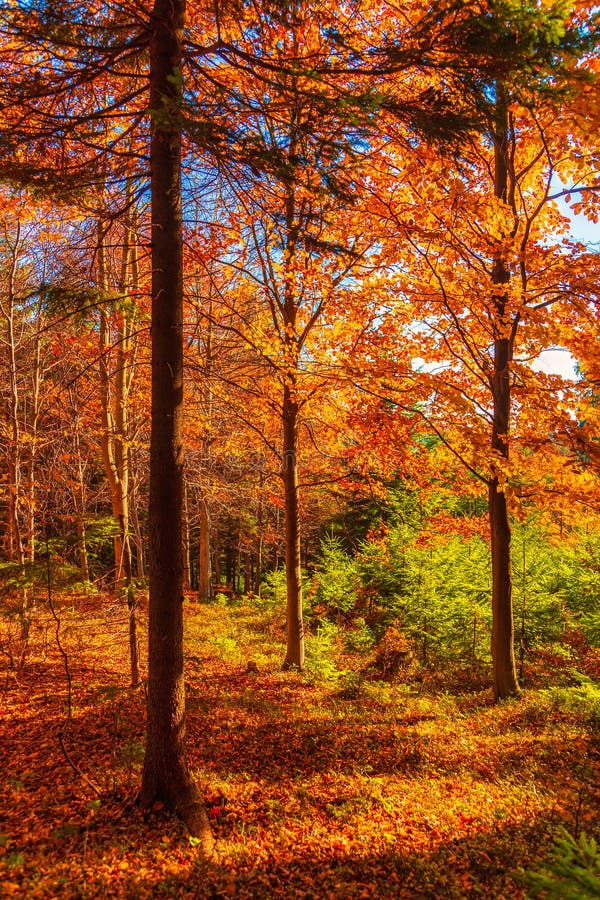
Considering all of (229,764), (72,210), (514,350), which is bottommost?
(229,764)

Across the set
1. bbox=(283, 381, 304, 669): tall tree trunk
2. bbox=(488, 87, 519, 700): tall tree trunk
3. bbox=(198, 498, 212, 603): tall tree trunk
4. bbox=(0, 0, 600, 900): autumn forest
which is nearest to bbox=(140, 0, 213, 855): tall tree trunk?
bbox=(0, 0, 600, 900): autumn forest

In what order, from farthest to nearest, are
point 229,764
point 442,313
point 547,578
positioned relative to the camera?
1. point 547,578
2. point 442,313
3. point 229,764

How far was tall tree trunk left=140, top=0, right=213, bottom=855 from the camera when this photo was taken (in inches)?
185

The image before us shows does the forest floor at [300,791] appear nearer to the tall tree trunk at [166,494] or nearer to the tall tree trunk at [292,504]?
the tall tree trunk at [166,494]

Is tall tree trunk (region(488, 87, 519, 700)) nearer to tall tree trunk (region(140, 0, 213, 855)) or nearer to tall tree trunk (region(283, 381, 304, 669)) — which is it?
tall tree trunk (region(283, 381, 304, 669))

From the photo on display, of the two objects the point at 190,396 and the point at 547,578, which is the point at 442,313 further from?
the point at 190,396

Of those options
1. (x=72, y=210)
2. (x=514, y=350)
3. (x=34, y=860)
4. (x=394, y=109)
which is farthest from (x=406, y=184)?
(x=34, y=860)

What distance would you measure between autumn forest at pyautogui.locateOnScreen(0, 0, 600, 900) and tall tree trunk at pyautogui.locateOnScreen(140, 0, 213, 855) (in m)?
0.03

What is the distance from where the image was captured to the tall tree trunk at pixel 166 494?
470 centimetres

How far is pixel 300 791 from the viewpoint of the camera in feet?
18.3

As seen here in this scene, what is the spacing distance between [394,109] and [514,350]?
20.2ft

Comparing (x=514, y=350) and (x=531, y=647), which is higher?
(x=514, y=350)

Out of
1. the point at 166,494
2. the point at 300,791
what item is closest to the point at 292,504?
the point at 300,791

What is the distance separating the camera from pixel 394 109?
4422 millimetres
